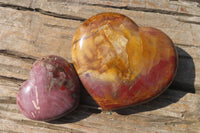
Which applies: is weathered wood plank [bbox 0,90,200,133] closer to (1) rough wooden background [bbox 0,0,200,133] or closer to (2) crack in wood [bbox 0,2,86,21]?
(1) rough wooden background [bbox 0,0,200,133]

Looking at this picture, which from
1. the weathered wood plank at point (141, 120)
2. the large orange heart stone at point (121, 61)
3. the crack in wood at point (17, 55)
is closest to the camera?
the large orange heart stone at point (121, 61)

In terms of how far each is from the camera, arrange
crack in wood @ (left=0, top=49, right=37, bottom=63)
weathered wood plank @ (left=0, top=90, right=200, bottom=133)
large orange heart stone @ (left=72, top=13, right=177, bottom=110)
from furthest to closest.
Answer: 1. crack in wood @ (left=0, top=49, right=37, bottom=63)
2. weathered wood plank @ (left=0, top=90, right=200, bottom=133)
3. large orange heart stone @ (left=72, top=13, right=177, bottom=110)

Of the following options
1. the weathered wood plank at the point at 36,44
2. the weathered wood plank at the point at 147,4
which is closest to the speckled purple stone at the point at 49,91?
the weathered wood plank at the point at 36,44

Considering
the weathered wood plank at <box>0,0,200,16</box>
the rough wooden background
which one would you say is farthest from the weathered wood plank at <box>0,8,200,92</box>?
the weathered wood plank at <box>0,0,200,16</box>

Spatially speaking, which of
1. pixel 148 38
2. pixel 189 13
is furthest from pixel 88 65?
pixel 189 13

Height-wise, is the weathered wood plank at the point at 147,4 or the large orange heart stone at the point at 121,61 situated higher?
the weathered wood plank at the point at 147,4

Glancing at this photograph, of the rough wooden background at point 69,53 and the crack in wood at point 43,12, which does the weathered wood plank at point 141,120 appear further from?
the crack in wood at point 43,12

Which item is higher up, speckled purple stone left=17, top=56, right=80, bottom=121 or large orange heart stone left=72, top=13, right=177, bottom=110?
large orange heart stone left=72, top=13, right=177, bottom=110
